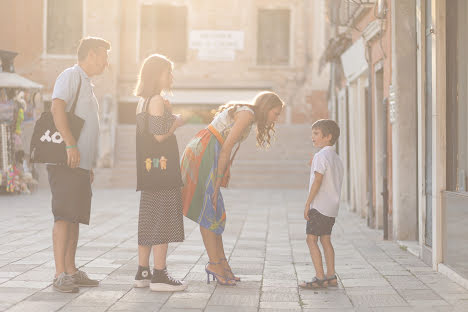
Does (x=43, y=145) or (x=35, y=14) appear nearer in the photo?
(x=43, y=145)

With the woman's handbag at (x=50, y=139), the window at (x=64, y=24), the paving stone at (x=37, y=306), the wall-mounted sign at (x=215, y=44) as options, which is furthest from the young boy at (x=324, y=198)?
the wall-mounted sign at (x=215, y=44)

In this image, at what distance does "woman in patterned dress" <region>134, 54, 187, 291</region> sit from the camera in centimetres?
621

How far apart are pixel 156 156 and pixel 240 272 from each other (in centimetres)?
164

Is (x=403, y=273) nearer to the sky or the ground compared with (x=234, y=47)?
nearer to the ground

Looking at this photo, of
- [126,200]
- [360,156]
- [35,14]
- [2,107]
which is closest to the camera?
[360,156]

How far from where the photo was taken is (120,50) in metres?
31.7

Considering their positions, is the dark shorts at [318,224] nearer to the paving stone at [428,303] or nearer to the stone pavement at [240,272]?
the stone pavement at [240,272]

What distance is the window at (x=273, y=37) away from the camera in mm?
31719

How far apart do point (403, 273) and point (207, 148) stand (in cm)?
219

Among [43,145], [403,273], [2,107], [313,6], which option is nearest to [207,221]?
[43,145]

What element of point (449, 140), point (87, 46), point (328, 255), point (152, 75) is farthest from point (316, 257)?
point (87, 46)

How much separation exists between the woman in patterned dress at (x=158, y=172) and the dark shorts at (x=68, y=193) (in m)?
0.45

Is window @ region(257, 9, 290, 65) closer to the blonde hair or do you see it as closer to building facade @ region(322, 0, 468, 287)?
building facade @ region(322, 0, 468, 287)

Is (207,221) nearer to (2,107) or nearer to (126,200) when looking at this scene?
(126,200)
